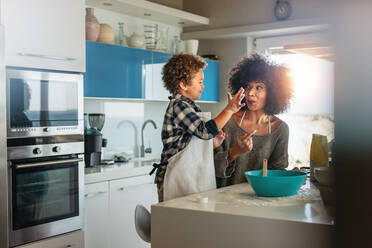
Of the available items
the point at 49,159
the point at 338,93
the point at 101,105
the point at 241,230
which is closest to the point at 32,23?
the point at 49,159

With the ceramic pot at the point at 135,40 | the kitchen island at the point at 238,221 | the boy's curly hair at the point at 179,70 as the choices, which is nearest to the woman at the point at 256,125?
the boy's curly hair at the point at 179,70

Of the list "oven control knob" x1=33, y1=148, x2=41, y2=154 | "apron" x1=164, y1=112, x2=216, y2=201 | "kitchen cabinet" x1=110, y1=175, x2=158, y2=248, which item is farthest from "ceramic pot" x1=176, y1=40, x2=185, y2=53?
"apron" x1=164, y1=112, x2=216, y2=201

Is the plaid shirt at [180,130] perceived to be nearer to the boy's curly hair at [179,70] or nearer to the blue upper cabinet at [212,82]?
the boy's curly hair at [179,70]

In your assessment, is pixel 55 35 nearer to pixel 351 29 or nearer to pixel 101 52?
pixel 101 52

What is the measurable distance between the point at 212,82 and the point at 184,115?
246cm

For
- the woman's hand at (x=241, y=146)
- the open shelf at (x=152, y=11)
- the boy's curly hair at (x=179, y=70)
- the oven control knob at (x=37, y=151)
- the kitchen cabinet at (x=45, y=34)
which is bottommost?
the oven control knob at (x=37, y=151)

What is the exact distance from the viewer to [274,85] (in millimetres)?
2344

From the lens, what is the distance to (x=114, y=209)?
10.4ft

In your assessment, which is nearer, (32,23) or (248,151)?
(248,151)

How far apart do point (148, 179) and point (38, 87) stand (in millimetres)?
1260

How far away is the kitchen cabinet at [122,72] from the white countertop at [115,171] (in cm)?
56

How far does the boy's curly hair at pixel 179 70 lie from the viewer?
7.71ft

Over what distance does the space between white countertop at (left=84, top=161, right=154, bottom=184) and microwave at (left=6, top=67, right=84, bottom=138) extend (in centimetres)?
36

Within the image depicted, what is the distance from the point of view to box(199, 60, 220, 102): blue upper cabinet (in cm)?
439
